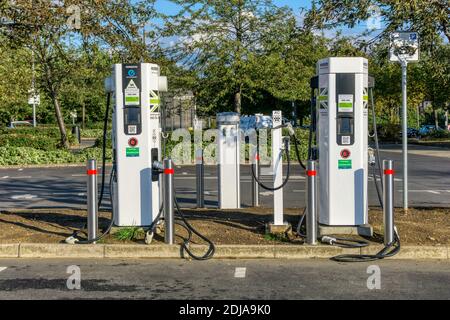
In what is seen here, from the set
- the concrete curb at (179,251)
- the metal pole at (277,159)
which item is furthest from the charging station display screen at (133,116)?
the metal pole at (277,159)

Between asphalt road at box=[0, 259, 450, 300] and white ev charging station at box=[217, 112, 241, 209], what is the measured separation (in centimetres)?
371

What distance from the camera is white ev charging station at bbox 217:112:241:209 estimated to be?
1144 cm

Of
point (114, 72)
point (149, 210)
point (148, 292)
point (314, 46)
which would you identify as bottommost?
point (148, 292)

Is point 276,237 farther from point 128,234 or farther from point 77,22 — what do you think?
point 77,22

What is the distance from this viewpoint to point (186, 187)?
16391 millimetres

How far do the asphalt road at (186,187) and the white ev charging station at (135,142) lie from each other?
13.1 feet

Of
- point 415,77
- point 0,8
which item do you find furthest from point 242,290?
point 415,77

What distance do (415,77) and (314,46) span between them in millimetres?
19175

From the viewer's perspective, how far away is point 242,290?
639 cm

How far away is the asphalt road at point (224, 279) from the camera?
6.24 meters

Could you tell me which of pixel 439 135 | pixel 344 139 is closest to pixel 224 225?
pixel 344 139

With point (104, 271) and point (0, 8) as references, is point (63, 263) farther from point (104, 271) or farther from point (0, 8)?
point (0, 8)

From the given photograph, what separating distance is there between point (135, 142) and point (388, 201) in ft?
11.4

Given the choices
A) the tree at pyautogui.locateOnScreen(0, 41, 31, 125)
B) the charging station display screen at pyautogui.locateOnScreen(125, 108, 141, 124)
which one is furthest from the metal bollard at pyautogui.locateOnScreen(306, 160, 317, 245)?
the tree at pyautogui.locateOnScreen(0, 41, 31, 125)
